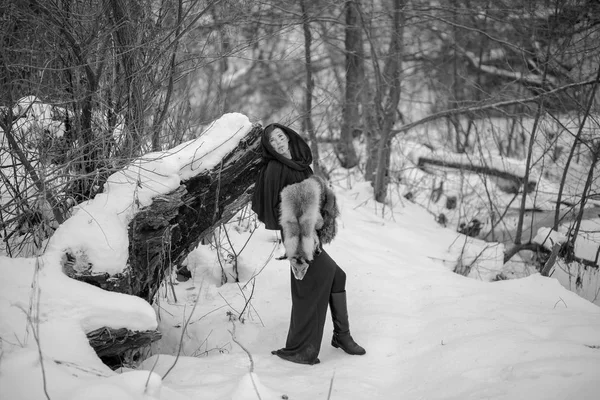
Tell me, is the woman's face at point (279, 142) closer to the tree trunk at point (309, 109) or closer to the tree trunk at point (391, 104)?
the tree trunk at point (309, 109)

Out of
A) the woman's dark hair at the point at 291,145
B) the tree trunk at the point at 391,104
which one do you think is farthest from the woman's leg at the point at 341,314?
the tree trunk at the point at 391,104

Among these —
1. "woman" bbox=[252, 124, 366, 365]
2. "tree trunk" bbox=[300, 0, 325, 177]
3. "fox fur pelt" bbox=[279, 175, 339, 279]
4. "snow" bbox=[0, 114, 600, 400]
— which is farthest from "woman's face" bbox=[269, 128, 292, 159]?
"tree trunk" bbox=[300, 0, 325, 177]

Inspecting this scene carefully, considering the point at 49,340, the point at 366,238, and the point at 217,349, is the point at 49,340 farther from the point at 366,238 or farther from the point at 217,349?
the point at 366,238

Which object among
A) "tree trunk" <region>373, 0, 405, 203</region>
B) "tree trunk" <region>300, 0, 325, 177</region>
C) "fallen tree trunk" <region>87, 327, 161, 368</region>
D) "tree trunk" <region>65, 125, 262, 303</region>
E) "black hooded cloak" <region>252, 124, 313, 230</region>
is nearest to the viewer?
"fallen tree trunk" <region>87, 327, 161, 368</region>

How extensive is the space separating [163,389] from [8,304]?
3.68 ft

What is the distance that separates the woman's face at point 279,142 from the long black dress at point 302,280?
3 cm

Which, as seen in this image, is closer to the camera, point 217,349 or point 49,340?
point 49,340

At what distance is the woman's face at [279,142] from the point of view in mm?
4305

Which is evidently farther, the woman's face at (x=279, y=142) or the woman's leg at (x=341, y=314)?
the woman's leg at (x=341, y=314)

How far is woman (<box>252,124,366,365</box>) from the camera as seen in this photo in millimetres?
4301

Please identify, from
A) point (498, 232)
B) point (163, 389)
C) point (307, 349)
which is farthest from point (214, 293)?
point (498, 232)

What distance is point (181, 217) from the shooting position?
173 inches

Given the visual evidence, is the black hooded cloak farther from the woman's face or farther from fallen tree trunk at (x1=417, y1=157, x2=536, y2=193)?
fallen tree trunk at (x1=417, y1=157, x2=536, y2=193)

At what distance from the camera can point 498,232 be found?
9750 mm
